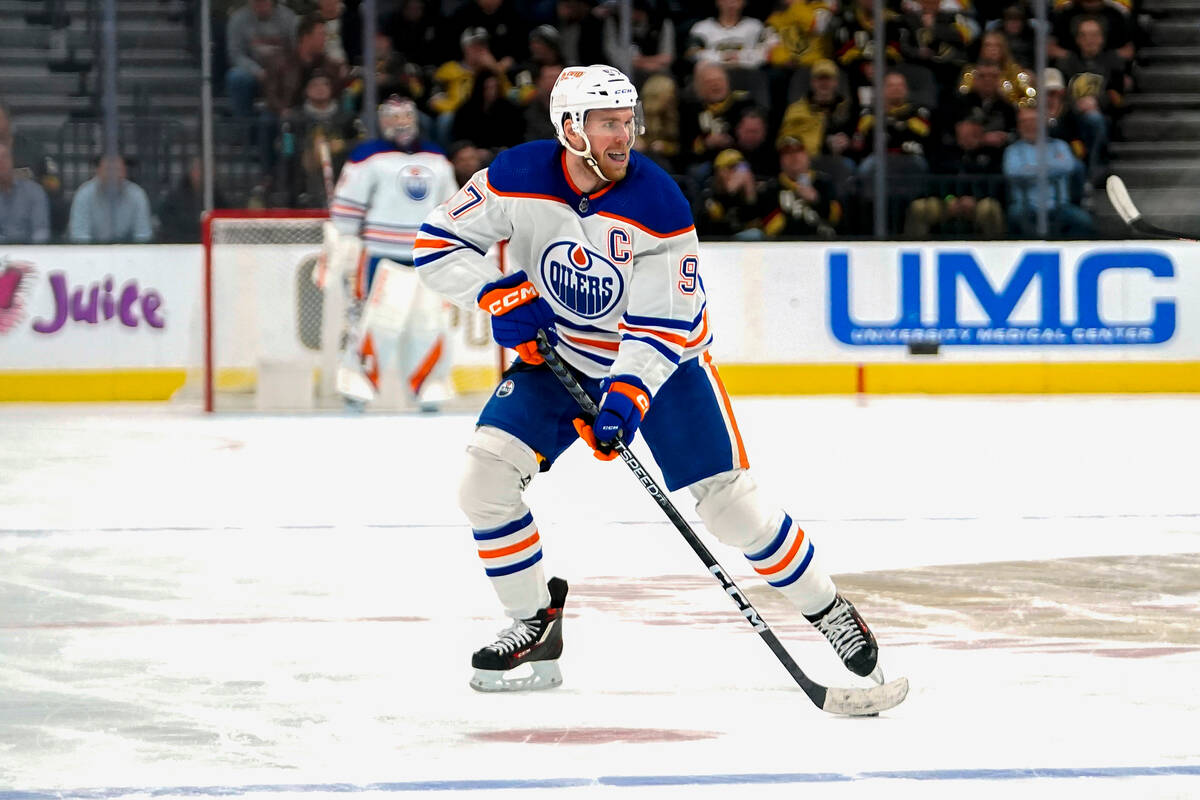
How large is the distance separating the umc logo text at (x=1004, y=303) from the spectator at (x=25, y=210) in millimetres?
3886

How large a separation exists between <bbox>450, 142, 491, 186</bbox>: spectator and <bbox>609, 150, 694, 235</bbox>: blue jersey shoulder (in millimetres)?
6533

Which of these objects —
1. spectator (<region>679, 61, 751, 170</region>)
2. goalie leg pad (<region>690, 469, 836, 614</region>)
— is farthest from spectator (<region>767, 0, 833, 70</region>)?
goalie leg pad (<region>690, 469, 836, 614</region>)

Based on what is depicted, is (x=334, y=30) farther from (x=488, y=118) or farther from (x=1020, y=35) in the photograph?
(x=1020, y=35)

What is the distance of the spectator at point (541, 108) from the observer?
33.2ft

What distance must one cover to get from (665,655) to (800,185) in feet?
21.4

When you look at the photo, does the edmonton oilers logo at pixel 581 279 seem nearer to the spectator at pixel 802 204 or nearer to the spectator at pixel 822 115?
the spectator at pixel 802 204

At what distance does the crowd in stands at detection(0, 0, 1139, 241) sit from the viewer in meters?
9.84

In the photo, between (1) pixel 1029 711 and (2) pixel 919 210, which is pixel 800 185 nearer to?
(2) pixel 919 210

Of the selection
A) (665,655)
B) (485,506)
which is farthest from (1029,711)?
(485,506)

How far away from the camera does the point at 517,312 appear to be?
135 inches

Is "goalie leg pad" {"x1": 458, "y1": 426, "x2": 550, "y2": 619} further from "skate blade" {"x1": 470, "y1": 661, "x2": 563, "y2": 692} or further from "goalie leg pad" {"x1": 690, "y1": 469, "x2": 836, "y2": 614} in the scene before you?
"goalie leg pad" {"x1": 690, "y1": 469, "x2": 836, "y2": 614}

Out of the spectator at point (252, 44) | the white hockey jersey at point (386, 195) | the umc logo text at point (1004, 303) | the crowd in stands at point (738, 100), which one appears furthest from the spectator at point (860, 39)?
the spectator at point (252, 44)

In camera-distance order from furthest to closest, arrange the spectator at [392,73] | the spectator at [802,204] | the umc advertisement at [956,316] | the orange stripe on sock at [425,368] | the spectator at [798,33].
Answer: the spectator at [798,33] < the spectator at [392,73] < the spectator at [802,204] < the umc advertisement at [956,316] < the orange stripe on sock at [425,368]

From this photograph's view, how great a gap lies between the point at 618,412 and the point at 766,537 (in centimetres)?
35
